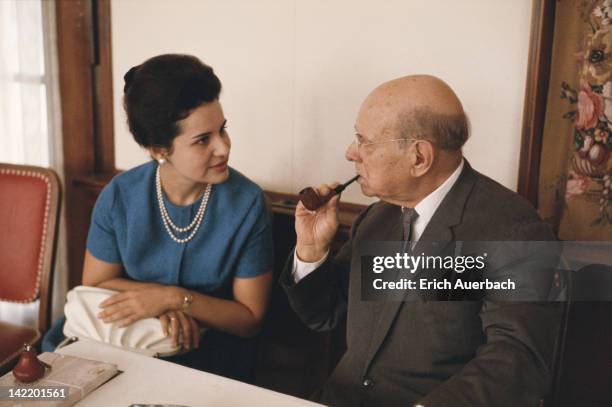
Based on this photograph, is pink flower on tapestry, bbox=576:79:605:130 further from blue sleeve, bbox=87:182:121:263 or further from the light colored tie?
blue sleeve, bbox=87:182:121:263

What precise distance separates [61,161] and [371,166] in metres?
1.62

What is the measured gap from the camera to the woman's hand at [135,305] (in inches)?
54.0

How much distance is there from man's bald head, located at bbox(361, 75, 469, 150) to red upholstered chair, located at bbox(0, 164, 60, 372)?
3.86ft

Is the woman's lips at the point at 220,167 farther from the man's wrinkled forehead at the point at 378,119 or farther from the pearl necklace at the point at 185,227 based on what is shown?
the man's wrinkled forehead at the point at 378,119

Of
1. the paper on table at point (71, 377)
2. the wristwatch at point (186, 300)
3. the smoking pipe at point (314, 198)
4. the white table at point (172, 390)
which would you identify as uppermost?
the smoking pipe at point (314, 198)

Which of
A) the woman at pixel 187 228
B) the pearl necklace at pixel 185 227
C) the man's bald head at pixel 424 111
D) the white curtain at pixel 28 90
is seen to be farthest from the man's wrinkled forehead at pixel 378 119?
the white curtain at pixel 28 90

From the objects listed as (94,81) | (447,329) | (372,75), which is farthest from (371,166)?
(94,81)

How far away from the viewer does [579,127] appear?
139 centimetres

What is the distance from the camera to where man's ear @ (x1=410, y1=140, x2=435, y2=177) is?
1086mm

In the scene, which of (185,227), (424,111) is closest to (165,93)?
(185,227)

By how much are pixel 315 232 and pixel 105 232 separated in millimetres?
682

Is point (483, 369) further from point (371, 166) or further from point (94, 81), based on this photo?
point (94, 81)

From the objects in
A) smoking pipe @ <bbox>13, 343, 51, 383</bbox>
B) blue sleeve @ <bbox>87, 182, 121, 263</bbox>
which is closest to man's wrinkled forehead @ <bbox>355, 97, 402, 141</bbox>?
smoking pipe @ <bbox>13, 343, 51, 383</bbox>

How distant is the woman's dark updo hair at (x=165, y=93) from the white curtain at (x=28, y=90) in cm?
93
